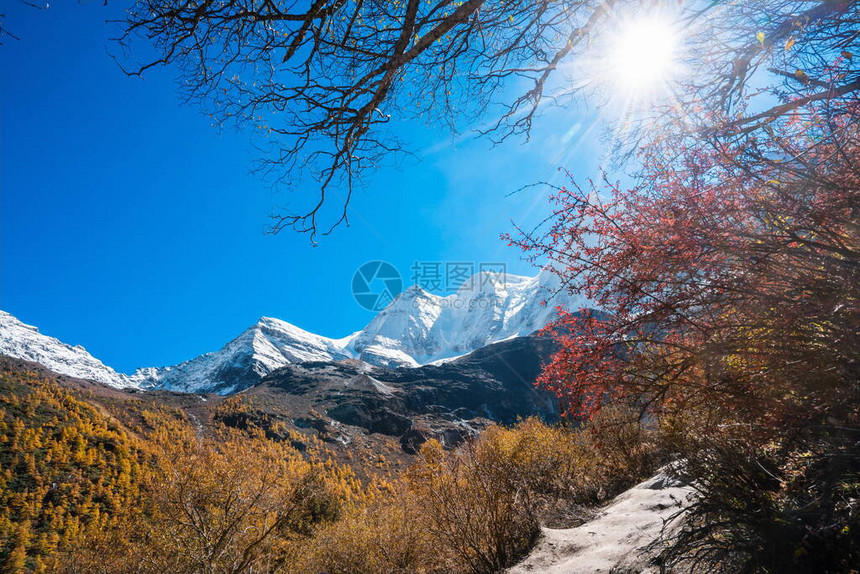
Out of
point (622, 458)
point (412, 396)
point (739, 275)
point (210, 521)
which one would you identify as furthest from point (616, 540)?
point (412, 396)

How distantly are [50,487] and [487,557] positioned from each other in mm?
76639

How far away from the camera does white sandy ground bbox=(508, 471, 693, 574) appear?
10.1 feet

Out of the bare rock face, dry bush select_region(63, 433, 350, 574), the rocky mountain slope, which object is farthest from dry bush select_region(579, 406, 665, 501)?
the bare rock face

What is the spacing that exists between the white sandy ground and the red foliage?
103cm

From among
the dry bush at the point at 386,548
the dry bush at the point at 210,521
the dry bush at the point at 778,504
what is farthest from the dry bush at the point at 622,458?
the dry bush at the point at 210,521

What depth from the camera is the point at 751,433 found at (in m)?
2.53

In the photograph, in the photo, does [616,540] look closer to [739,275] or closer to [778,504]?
[778,504]

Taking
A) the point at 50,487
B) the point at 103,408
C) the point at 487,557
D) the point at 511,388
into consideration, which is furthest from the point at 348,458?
the point at 487,557

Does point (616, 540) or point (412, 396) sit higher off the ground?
point (412, 396)

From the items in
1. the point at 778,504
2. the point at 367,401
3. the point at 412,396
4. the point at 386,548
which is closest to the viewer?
the point at 778,504

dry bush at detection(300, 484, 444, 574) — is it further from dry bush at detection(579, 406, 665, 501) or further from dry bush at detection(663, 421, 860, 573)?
dry bush at detection(663, 421, 860, 573)

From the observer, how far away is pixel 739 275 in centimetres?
222

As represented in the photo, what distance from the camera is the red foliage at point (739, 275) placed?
1.89 metres

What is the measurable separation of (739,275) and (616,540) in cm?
284
